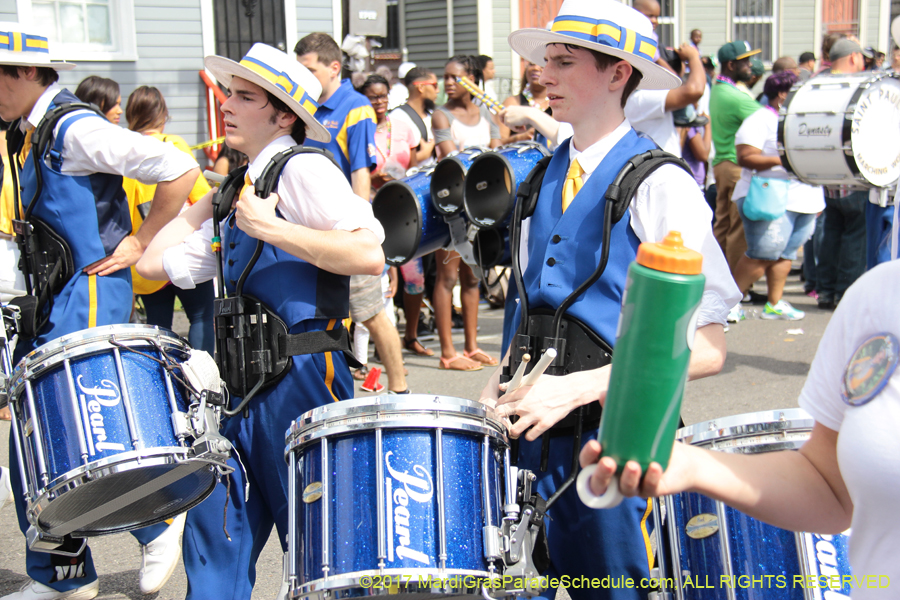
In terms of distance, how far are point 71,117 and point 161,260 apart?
94 cm

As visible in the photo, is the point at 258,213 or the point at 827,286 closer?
the point at 258,213

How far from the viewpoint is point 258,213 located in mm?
2648

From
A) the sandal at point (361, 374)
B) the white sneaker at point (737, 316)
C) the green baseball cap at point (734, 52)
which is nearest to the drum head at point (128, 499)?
the sandal at point (361, 374)

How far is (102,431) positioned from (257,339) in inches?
20.1

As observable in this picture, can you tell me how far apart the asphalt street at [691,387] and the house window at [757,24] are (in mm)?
10107

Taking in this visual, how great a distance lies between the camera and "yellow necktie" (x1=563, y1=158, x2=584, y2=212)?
2371 mm

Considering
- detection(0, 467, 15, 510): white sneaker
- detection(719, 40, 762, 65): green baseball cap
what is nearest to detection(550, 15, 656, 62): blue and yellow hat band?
detection(0, 467, 15, 510): white sneaker

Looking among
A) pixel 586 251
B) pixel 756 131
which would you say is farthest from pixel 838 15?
pixel 586 251

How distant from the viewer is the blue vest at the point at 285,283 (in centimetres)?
278

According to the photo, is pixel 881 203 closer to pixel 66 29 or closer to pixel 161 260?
pixel 161 260

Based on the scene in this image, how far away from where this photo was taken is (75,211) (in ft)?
11.6

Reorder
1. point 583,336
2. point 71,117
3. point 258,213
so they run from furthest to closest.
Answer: point 71,117, point 258,213, point 583,336

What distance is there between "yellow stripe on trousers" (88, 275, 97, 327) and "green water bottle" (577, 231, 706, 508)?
9.47 feet

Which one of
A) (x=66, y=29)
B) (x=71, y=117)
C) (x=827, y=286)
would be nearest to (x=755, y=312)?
(x=827, y=286)
